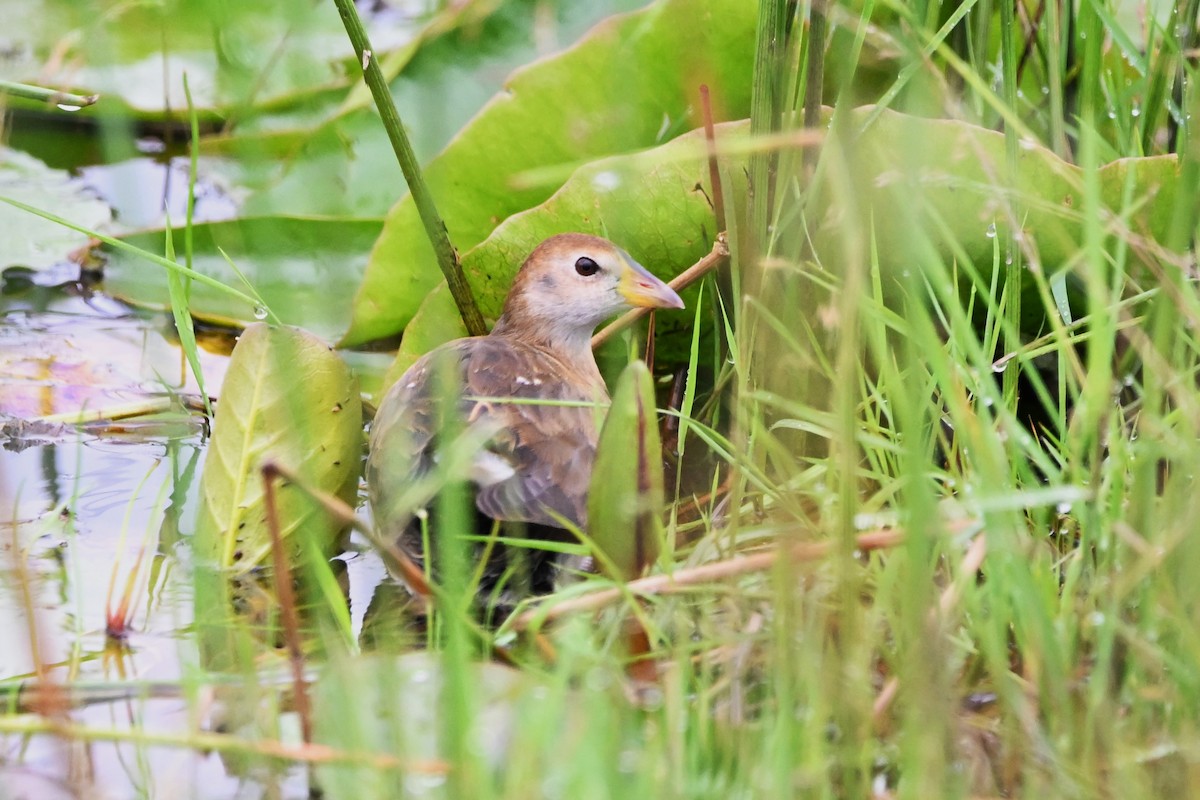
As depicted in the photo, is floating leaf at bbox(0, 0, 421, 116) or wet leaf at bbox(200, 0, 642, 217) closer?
wet leaf at bbox(200, 0, 642, 217)

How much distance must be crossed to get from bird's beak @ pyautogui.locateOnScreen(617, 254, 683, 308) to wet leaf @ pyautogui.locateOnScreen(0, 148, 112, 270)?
1.40 meters

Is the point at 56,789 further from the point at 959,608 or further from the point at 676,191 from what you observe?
the point at 676,191

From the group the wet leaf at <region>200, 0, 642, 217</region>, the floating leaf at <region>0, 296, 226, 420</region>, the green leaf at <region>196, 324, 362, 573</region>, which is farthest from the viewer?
the wet leaf at <region>200, 0, 642, 217</region>

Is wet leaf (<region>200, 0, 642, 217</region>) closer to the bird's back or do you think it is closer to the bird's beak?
the bird's beak

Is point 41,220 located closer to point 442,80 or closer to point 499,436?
point 442,80

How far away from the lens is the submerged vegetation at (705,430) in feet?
4.48

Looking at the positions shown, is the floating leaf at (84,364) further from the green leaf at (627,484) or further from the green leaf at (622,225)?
the green leaf at (627,484)

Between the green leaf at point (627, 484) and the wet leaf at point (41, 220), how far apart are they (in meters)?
1.89

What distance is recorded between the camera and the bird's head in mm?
2547

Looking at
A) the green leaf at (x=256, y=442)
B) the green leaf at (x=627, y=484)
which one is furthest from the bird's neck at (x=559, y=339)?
the green leaf at (x=627, y=484)

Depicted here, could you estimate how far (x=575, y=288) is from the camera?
8.72 feet

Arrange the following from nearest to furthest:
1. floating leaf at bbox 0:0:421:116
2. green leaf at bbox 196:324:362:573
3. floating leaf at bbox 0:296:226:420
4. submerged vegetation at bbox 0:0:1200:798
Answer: submerged vegetation at bbox 0:0:1200:798, green leaf at bbox 196:324:362:573, floating leaf at bbox 0:296:226:420, floating leaf at bbox 0:0:421:116

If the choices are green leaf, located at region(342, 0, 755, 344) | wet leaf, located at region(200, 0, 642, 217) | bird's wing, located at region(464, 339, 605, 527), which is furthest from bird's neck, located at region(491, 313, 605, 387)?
wet leaf, located at region(200, 0, 642, 217)

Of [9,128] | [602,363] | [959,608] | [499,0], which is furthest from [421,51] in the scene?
[959,608]
